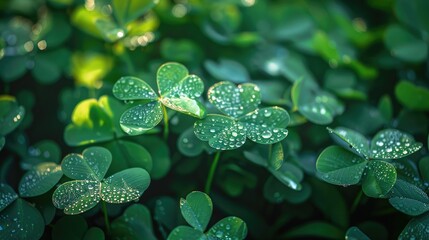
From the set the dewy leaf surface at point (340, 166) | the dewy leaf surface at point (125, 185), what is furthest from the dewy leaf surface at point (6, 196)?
the dewy leaf surface at point (340, 166)

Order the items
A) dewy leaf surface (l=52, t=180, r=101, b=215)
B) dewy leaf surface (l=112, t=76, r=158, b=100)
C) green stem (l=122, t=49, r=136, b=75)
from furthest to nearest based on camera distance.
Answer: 1. green stem (l=122, t=49, r=136, b=75)
2. dewy leaf surface (l=112, t=76, r=158, b=100)
3. dewy leaf surface (l=52, t=180, r=101, b=215)

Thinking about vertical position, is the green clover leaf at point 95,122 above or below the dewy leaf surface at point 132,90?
below

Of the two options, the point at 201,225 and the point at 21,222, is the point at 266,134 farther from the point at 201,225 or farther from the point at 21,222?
the point at 21,222

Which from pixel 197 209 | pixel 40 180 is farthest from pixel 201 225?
pixel 40 180

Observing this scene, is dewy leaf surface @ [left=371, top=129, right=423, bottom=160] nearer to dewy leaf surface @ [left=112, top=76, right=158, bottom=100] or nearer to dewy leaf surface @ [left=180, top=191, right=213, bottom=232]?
dewy leaf surface @ [left=180, top=191, right=213, bottom=232]

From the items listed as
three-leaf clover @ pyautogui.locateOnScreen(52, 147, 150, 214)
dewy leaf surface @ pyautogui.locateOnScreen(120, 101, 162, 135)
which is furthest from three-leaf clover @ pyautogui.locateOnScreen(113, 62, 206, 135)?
three-leaf clover @ pyautogui.locateOnScreen(52, 147, 150, 214)

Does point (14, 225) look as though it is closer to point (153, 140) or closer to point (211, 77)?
point (153, 140)

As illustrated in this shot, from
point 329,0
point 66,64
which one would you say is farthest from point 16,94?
point 329,0

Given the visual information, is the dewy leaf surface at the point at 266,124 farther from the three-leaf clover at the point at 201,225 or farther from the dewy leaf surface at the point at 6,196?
the dewy leaf surface at the point at 6,196
